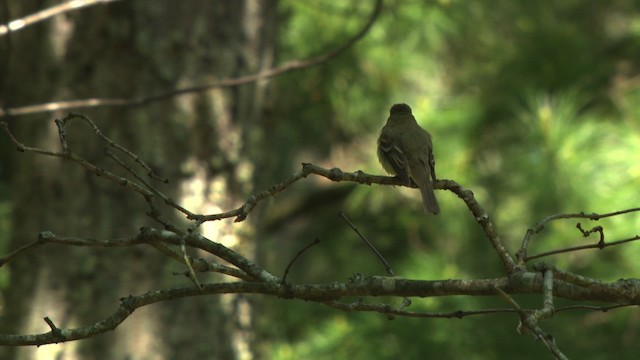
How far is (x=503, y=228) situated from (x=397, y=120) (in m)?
2.17

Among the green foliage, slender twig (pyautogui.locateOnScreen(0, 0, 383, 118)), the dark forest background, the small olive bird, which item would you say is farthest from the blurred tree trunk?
the green foliage

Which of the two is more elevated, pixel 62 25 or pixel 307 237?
pixel 307 237

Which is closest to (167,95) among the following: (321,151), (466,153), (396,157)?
(396,157)

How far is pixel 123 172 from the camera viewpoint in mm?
3742

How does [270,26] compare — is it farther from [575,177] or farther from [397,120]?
[575,177]

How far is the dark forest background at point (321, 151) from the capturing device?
3.78 metres

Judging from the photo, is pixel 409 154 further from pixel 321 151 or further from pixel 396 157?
pixel 321 151

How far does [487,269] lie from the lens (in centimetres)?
595

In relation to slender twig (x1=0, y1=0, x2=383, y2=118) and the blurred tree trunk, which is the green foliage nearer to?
the blurred tree trunk

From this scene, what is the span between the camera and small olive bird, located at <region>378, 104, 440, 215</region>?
3.38 meters

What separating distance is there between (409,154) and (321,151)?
3.72 m

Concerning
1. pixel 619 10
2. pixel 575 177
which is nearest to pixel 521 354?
pixel 575 177

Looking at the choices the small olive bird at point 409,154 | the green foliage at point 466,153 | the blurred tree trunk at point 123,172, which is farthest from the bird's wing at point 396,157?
the green foliage at point 466,153

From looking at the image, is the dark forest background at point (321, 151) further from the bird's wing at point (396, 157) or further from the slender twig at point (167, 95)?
the bird's wing at point (396, 157)
